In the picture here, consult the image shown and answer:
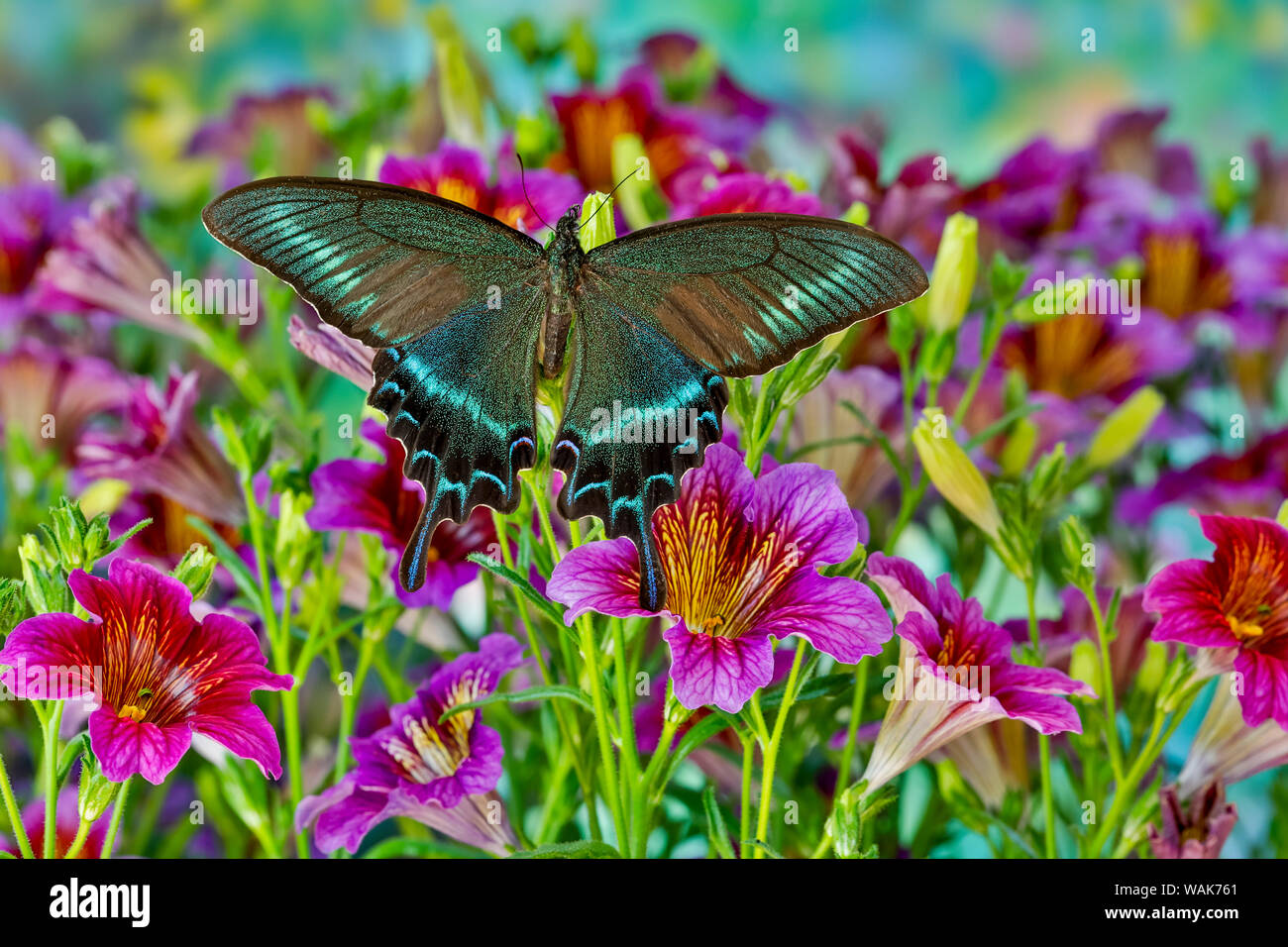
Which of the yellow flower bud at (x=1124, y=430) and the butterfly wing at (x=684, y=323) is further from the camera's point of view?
the yellow flower bud at (x=1124, y=430)

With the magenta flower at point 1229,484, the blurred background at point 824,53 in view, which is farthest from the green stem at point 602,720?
the blurred background at point 824,53

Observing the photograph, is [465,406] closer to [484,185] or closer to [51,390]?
[484,185]

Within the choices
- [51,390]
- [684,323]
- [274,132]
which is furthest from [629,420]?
[274,132]

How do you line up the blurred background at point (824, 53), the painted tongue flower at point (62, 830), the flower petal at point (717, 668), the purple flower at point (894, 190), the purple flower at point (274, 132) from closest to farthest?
1. the flower petal at point (717, 668)
2. the painted tongue flower at point (62, 830)
3. the purple flower at point (894, 190)
4. the purple flower at point (274, 132)
5. the blurred background at point (824, 53)

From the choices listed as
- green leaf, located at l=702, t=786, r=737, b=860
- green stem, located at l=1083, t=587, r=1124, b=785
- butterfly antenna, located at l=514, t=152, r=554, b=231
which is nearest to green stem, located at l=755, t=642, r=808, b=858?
green leaf, located at l=702, t=786, r=737, b=860

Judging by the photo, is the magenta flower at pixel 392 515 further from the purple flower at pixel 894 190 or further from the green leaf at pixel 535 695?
the purple flower at pixel 894 190

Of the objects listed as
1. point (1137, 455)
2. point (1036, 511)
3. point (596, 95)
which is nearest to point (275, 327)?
point (596, 95)
